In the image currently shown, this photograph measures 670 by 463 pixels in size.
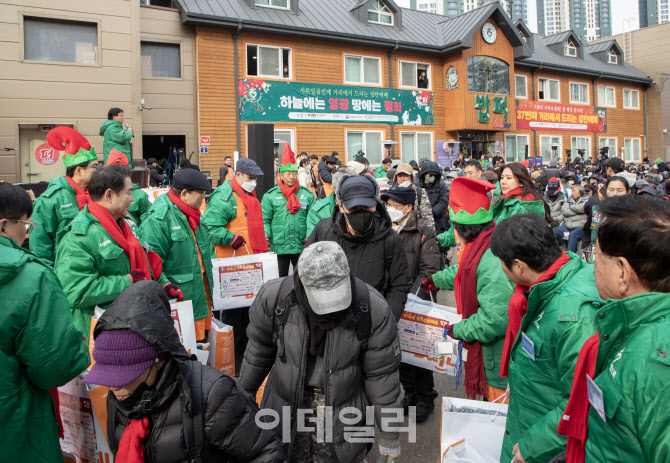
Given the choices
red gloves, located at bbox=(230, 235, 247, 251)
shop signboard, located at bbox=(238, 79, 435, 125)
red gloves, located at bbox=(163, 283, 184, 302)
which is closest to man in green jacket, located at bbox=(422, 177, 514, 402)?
red gloves, located at bbox=(163, 283, 184, 302)

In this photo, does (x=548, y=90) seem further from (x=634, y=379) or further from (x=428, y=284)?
(x=634, y=379)

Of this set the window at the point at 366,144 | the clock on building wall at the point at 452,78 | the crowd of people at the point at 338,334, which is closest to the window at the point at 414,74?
the clock on building wall at the point at 452,78

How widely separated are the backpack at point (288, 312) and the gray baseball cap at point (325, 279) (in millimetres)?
158

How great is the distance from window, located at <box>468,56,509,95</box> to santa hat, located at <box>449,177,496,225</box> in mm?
21810

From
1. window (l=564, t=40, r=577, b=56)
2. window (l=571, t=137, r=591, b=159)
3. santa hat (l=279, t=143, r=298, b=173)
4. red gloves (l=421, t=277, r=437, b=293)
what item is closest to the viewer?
red gloves (l=421, t=277, r=437, b=293)

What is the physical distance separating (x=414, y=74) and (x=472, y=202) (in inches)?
821

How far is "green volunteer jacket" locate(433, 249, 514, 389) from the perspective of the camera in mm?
3070

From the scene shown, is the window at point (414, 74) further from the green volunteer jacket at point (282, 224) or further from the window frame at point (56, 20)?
the green volunteer jacket at point (282, 224)

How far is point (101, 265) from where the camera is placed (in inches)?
129

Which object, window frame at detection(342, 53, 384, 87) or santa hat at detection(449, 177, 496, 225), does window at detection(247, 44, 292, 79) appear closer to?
window frame at detection(342, 53, 384, 87)

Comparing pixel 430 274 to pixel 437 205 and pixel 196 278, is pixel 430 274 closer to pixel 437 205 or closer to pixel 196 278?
pixel 196 278

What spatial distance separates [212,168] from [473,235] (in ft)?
51.3

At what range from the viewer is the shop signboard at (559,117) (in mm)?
27250

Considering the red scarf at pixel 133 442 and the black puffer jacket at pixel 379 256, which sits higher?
the black puffer jacket at pixel 379 256
